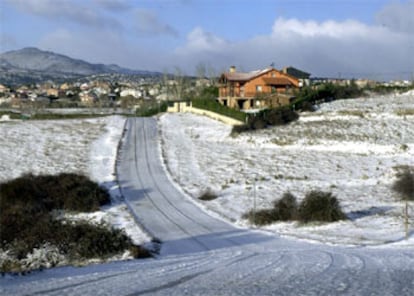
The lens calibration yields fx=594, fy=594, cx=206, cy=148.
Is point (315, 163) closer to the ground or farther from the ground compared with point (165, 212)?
farther from the ground

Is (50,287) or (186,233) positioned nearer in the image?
(50,287)

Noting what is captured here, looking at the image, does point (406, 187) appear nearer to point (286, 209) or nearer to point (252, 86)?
point (286, 209)

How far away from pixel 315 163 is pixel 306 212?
16453 mm

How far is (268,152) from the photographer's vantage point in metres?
43.9

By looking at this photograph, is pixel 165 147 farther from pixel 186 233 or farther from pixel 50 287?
pixel 50 287

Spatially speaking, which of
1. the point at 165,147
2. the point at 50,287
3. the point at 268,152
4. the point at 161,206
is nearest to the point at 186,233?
the point at 161,206

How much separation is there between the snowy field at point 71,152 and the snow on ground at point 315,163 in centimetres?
438

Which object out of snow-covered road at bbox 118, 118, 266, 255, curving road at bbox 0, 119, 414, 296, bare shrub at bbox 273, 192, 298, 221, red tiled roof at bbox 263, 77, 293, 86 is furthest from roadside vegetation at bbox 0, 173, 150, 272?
red tiled roof at bbox 263, 77, 293, 86

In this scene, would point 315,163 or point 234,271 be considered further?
point 315,163

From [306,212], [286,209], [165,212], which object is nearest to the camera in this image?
[306,212]

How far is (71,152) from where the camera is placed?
4362cm

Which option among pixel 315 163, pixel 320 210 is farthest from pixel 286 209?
pixel 315 163

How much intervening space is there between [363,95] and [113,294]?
69.1 metres

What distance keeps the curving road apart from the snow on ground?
8.47 ft
